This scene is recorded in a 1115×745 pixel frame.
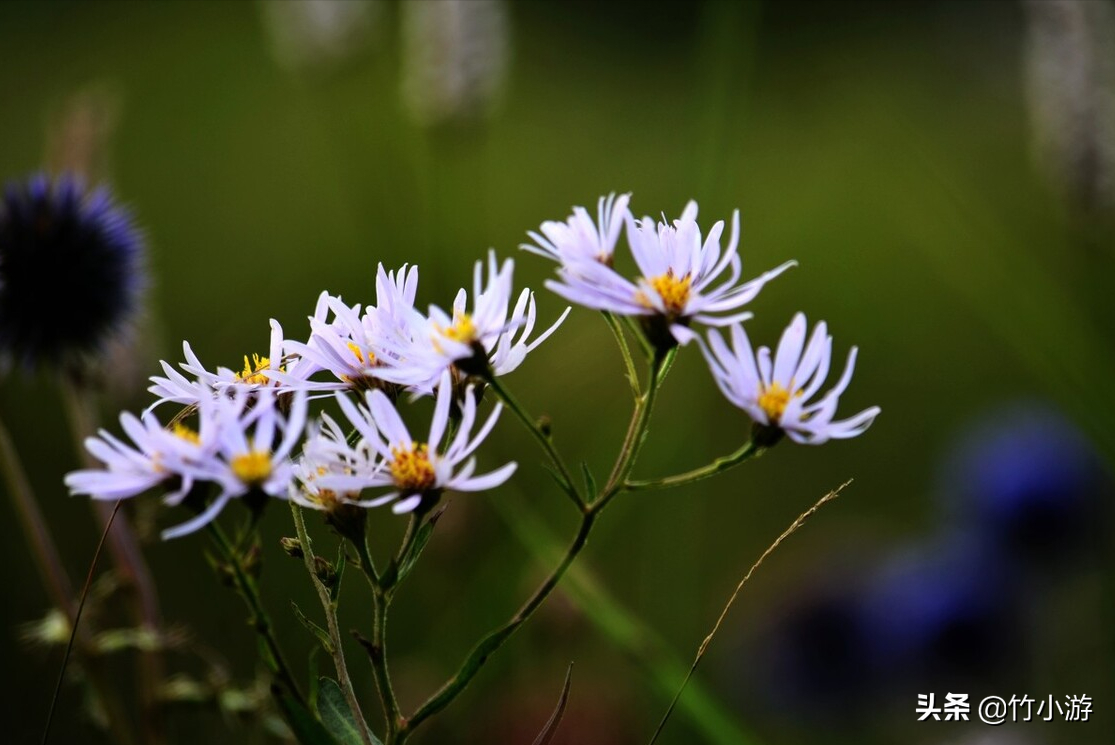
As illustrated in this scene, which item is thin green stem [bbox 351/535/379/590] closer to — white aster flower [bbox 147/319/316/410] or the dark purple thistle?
white aster flower [bbox 147/319/316/410]

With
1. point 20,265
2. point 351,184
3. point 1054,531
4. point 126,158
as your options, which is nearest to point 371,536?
point 20,265

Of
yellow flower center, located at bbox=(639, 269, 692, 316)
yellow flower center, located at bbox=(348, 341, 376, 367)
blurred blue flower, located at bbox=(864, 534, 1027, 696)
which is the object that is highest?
yellow flower center, located at bbox=(348, 341, 376, 367)

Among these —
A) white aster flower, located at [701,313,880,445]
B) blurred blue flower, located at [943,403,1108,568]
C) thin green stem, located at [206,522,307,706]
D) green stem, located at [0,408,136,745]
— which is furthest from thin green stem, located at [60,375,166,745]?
blurred blue flower, located at [943,403,1108,568]

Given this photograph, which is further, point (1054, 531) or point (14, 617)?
point (14, 617)

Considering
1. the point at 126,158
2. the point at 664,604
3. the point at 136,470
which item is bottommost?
the point at 664,604

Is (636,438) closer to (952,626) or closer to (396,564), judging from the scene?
(396,564)

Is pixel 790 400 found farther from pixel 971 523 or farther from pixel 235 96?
pixel 235 96

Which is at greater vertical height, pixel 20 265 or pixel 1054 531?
pixel 20 265
